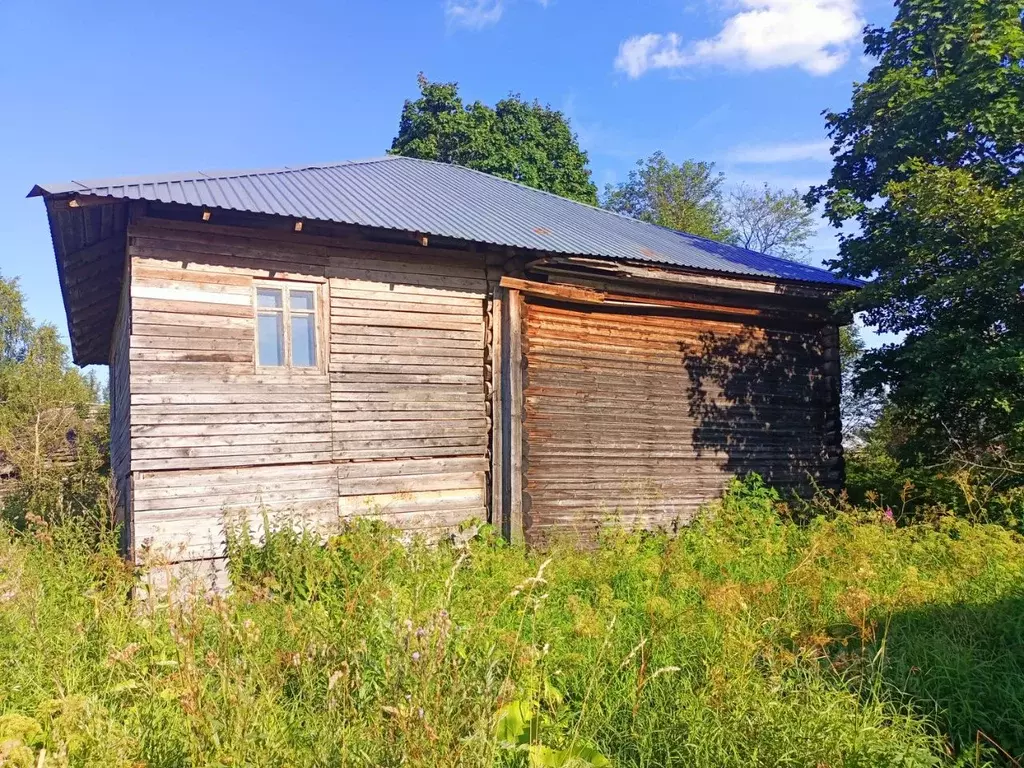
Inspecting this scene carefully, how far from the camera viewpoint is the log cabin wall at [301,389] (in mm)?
6863

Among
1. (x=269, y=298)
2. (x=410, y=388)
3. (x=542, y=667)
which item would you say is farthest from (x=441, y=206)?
(x=542, y=667)

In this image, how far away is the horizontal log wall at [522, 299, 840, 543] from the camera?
891 cm

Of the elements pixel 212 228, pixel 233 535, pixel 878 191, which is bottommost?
pixel 233 535

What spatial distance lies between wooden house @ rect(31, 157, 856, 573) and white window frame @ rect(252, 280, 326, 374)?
24mm

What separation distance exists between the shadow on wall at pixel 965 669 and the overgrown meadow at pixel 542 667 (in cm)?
2

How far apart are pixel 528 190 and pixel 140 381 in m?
8.36

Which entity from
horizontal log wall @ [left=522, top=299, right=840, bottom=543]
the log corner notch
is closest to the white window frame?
the log corner notch

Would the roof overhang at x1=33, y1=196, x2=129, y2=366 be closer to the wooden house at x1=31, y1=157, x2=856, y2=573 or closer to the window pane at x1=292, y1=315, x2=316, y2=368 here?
the wooden house at x1=31, y1=157, x2=856, y2=573

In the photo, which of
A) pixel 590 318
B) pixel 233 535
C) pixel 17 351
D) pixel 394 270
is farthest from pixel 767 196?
pixel 17 351

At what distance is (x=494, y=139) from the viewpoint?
79.0 ft

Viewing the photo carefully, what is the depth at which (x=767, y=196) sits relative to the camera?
33281 millimetres

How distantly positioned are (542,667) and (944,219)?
8.44m

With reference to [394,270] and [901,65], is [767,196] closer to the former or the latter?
[901,65]

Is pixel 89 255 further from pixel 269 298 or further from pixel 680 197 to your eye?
pixel 680 197
